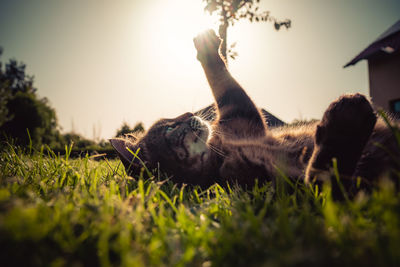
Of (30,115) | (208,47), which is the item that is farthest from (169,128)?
(30,115)

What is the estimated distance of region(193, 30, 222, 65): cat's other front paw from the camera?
246cm

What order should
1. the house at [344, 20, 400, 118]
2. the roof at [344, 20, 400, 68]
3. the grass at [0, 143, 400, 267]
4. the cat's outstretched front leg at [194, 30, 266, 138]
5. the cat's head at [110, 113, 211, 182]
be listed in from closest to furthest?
the grass at [0, 143, 400, 267] < the cat's head at [110, 113, 211, 182] < the cat's outstretched front leg at [194, 30, 266, 138] < the roof at [344, 20, 400, 68] < the house at [344, 20, 400, 118]

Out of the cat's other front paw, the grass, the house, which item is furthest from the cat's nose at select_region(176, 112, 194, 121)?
the house

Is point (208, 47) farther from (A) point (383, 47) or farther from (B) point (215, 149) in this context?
(A) point (383, 47)

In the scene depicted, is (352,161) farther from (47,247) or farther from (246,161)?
(47,247)

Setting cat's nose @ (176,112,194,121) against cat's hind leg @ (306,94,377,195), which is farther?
cat's nose @ (176,112,194,121)

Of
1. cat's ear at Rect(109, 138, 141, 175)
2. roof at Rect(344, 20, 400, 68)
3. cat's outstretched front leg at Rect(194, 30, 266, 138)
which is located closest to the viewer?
cat's ear at Rect(109, 138, 141, 175)

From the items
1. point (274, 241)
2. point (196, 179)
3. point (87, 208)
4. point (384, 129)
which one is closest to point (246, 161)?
point (196, 179)

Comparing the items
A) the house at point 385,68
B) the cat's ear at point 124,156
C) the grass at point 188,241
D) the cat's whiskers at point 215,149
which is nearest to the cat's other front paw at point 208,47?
the cat's whiskers at point 215,149

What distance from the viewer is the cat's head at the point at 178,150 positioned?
1.80 meters

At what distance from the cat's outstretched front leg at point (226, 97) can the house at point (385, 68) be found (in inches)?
386

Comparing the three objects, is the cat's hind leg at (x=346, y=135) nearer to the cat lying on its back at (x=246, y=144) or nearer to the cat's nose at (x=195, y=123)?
the cat lying on its back at (x=246, y=144)

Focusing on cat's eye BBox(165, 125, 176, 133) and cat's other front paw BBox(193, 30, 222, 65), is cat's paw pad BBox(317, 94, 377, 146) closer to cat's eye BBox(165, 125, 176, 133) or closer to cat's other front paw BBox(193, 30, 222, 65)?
cat's eye BBox(165, 125, 176, 133)

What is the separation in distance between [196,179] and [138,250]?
1.22m
